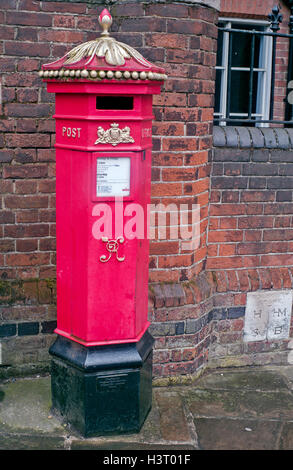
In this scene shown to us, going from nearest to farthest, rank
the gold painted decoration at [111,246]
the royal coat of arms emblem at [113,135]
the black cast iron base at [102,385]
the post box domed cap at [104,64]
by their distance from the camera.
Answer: the post box domed cap at [104,64]
the royal coat of arms emblem at [113,135]
the gold painted decoration at [111,246]
the black cast iron base at [102,385]

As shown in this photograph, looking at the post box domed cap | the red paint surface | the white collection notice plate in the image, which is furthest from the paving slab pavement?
the post box domed cap

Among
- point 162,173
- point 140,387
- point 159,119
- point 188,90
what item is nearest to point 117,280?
point 140,387

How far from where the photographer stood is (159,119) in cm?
351

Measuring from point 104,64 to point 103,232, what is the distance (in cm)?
91

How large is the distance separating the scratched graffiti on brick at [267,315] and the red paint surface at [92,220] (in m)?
1.26

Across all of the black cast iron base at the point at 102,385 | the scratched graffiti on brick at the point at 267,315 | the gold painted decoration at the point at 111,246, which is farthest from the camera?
the scratched graffiti on brick at the point at 267,315

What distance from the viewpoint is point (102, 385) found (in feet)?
Answer: 10.1

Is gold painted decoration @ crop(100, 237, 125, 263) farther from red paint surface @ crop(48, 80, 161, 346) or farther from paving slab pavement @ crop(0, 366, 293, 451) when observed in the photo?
paving slab pavement @ crop(0, 366, 293, 451)

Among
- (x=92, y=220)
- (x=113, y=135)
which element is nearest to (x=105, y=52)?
(x=113, y=135)

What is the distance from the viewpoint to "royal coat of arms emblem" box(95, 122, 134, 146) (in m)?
2.70

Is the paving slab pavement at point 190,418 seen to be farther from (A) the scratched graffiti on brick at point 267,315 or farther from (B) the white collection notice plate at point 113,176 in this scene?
(B) the white collection notice plate at point 113,176

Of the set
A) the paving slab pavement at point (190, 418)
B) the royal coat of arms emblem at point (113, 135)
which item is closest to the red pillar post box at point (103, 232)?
the royal coat of arms emblem at point (113, 135)

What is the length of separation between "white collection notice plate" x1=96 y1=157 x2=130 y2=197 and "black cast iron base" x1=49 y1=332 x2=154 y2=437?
965 millimetres

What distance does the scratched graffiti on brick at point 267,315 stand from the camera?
4.11m
